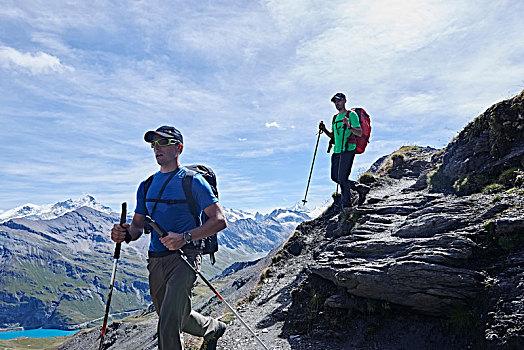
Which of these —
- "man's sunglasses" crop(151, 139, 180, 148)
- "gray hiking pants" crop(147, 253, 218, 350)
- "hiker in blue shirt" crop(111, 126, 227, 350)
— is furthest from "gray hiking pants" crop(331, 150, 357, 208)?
"gray hiking pants" crop(147, 253, 218, 350)

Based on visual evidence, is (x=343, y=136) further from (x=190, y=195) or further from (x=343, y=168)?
(x=190, y=195)

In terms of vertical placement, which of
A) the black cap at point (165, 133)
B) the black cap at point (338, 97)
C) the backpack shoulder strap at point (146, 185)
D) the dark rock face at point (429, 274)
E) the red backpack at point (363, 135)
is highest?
the black cap at point (338, 97)

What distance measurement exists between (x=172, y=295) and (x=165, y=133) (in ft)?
9.70

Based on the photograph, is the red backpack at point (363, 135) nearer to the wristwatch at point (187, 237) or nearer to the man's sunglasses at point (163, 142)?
the man's sunglasses at point (163, 142)

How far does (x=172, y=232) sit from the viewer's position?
5633 mm

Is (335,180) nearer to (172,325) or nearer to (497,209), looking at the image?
(497,209)

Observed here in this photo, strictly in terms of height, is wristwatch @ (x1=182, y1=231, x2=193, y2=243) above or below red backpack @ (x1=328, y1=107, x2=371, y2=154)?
below

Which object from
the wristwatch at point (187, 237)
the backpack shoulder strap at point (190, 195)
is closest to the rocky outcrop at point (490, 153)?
the backpack shoulder strap at point (190, 195)

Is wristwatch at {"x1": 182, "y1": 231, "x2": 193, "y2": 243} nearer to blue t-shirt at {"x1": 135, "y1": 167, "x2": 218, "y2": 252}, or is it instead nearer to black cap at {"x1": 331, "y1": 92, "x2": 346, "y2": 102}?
blue t-shirt at {"x1": 135, "y1": 167, "x2": 218, "y2": 252}

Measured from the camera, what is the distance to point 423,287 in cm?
771

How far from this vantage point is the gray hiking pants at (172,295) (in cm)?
561

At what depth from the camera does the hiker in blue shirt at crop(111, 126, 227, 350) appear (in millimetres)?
5621

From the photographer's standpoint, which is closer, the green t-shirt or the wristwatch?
the wristwatch

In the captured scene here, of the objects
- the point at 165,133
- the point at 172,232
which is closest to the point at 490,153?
the point at 165,133
